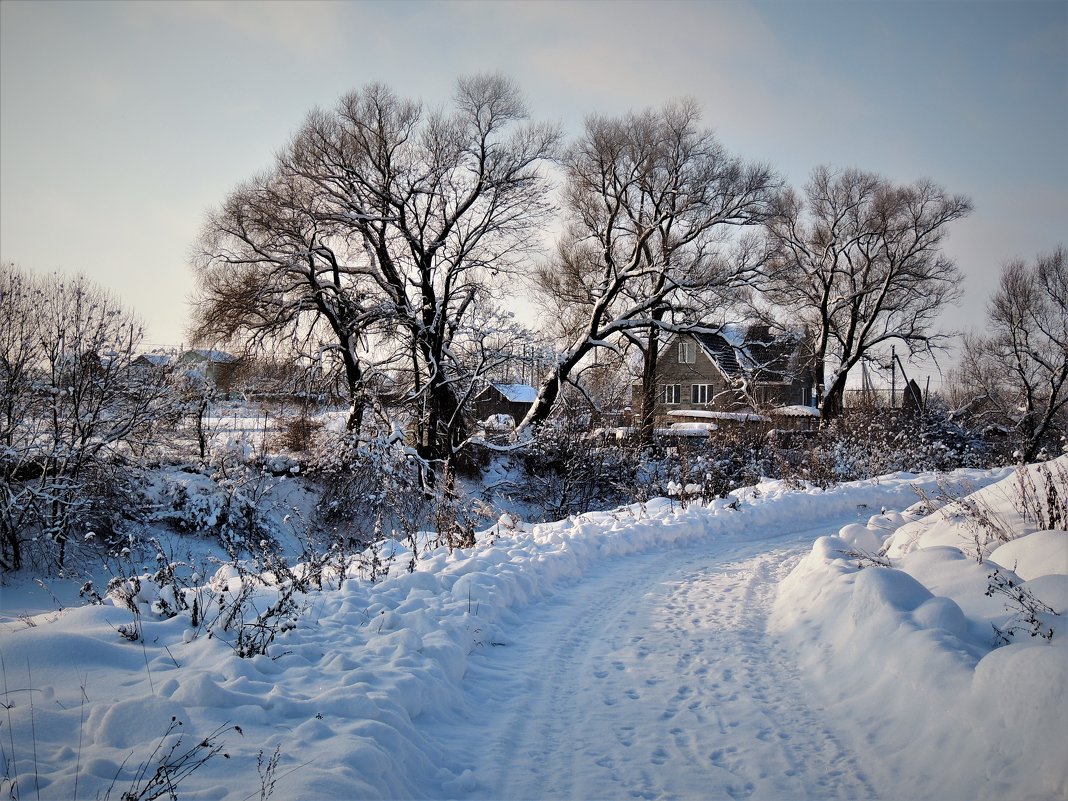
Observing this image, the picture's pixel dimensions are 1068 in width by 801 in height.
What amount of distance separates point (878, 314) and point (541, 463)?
22.9 meters

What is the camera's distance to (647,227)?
974 inches

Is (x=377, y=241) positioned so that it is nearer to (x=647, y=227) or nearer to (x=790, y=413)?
(x=647, y=227)

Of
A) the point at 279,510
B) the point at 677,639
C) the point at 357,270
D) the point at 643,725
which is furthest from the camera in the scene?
the point at 357,270

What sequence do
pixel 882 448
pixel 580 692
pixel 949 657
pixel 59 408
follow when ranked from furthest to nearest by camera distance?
pixel 882 448 → pixel 59 408 → pixel 580 692 → pixel 949 657

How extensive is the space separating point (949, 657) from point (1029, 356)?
35.0 metres

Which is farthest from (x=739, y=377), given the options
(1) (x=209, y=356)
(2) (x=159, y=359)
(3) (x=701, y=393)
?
(3) (x=701, y=393)

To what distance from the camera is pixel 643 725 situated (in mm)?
4477

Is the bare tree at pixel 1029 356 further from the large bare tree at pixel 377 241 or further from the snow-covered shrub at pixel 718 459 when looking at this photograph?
the large bare tree at pixel 377 241

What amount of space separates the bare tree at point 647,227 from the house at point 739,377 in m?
1.81

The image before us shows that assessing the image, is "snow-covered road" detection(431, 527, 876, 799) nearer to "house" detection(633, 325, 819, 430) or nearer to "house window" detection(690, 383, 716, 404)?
"house" detection(633, 325, 819, 430)

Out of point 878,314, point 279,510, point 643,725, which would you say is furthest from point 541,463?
point 878,314

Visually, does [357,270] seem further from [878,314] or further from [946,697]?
[878,314]

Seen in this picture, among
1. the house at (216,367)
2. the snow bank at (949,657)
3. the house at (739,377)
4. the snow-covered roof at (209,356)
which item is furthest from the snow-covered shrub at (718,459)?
the snow-covered roof at (209,356)

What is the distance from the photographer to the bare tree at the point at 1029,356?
30.3 meters
